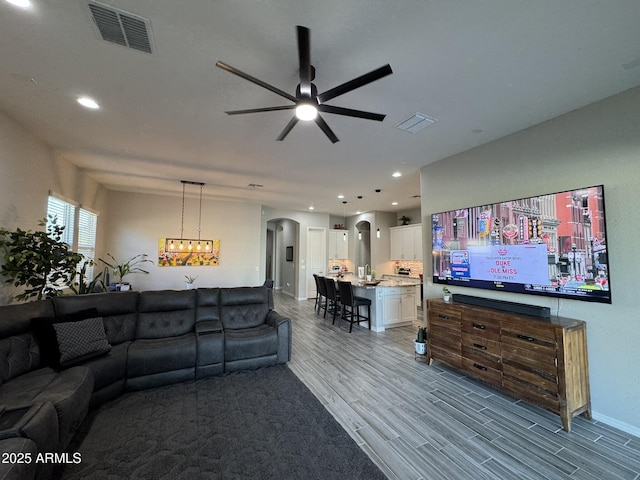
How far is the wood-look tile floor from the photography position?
1855 mm

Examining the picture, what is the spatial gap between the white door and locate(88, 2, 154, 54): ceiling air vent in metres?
7.04

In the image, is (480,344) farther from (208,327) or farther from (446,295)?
(208,327)

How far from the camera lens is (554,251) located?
2.64 m

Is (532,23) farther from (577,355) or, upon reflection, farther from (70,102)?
(70,102)

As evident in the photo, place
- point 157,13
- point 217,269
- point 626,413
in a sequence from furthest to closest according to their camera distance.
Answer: point 217,269, point 626,413, point 157,13

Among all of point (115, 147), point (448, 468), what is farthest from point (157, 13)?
point (448, 468)

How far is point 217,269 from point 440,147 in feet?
19.6

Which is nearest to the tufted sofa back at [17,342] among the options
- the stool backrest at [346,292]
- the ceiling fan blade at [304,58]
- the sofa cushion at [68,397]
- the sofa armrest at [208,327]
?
the sofa cushion at [68,397]

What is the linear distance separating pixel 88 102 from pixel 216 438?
11.2 feet

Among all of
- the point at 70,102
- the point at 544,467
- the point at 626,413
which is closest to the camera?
the point at 544,467

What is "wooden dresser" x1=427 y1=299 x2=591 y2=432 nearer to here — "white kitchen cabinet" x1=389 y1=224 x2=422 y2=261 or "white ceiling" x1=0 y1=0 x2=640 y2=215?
"white ceiling" x1=0 y1=0 x2=640 y2=215

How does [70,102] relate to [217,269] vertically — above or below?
above

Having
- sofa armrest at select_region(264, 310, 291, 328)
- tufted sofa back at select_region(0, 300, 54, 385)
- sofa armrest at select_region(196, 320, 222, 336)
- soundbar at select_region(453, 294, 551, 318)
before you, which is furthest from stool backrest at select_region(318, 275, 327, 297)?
tufted sofa back at select_region(0, 300, 54, 385)

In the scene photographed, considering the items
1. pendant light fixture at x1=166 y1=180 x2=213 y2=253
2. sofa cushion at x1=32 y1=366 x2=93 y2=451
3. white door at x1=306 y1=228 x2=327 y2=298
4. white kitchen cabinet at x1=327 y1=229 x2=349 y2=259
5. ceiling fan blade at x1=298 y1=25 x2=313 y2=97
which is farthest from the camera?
white kitchen cabinet at x1=327 y1=229 x2=349 y2=259
